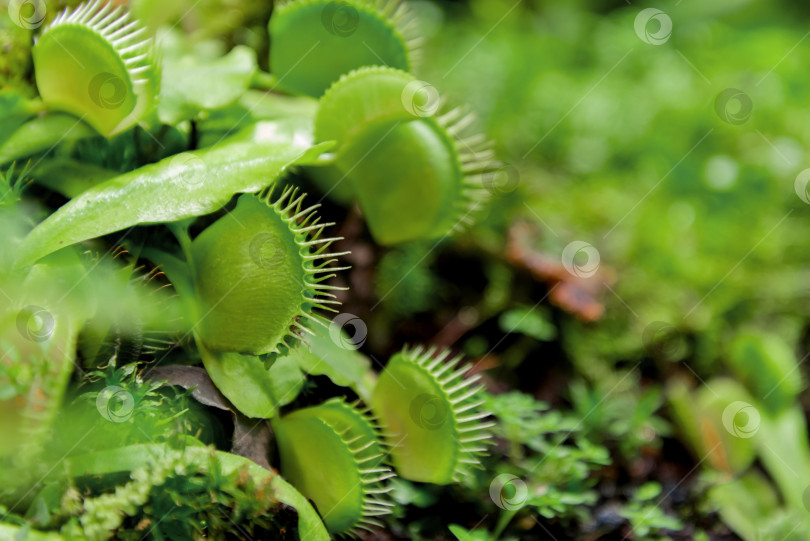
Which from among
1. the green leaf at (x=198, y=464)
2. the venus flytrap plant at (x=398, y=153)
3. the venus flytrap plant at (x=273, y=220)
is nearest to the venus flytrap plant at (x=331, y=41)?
the venus flytrap plant at (x=273, y=220)

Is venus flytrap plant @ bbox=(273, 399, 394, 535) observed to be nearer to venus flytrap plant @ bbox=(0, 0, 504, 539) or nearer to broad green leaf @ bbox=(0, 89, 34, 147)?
venus flytrap plant @ bbox=(0, 0, 504, 539)

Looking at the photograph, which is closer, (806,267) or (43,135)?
(43,135)

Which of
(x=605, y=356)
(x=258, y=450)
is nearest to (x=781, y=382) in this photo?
(x=605, y=356)

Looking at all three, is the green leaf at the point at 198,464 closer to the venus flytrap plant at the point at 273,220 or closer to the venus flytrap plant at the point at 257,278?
the venus flytrap plant at the point at 273,220

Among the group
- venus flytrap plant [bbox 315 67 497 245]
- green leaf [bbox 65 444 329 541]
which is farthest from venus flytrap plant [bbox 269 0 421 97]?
green leaf [bbox 65 444 329 541]

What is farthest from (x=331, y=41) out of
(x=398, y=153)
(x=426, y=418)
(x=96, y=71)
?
(x=426, y=418)

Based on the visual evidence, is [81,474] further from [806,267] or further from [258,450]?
[806,267]
